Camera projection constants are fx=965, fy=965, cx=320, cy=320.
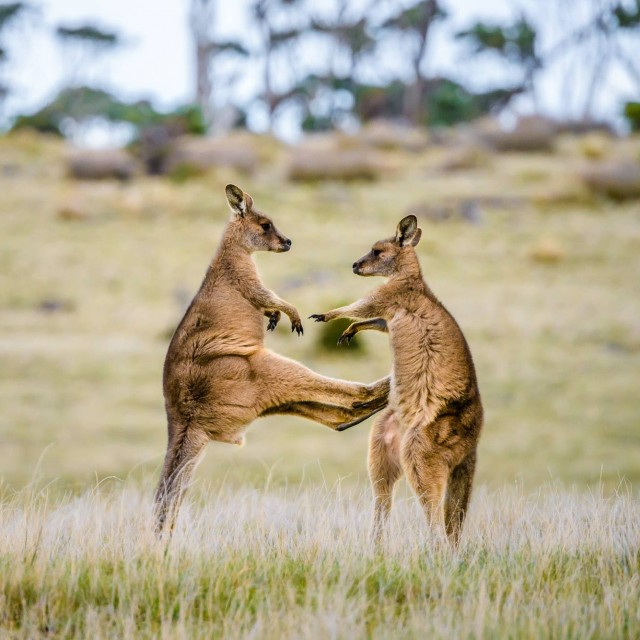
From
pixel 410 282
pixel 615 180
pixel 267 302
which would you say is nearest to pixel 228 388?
pixel 267 302

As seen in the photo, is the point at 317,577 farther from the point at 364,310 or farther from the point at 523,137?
the point at 523,137

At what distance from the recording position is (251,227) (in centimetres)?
579

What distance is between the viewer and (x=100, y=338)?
18.9m

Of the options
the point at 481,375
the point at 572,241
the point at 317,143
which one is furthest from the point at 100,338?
the point at 317,143

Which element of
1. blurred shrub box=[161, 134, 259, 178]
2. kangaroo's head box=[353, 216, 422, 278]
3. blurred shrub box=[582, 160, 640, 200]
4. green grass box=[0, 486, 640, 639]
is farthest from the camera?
blurred shrub box=[161, 134, 259, 178]

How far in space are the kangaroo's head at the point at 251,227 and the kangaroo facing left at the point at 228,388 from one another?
50 centimetres

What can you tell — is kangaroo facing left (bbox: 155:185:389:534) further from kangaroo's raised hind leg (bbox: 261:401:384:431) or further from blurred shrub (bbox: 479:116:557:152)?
blurred shrub (bbox: 479:116:557:152)

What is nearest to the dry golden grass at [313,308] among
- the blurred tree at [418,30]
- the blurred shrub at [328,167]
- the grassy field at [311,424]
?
the grassy field at [311,424]

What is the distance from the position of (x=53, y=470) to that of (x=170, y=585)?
30.7 feet

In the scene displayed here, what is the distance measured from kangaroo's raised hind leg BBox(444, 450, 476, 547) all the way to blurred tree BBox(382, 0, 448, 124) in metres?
45.0

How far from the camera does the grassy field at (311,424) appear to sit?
13.7 ft

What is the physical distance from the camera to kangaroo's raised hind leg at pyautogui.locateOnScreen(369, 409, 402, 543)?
17.0 ft

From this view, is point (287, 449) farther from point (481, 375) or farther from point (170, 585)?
point (170, 585)

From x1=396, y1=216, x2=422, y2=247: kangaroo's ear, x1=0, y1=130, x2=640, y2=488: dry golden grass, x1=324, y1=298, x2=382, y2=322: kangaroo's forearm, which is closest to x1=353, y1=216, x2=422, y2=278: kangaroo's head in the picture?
x1=396, y1=216, x2=422, y2=247: kangaroo's ear
